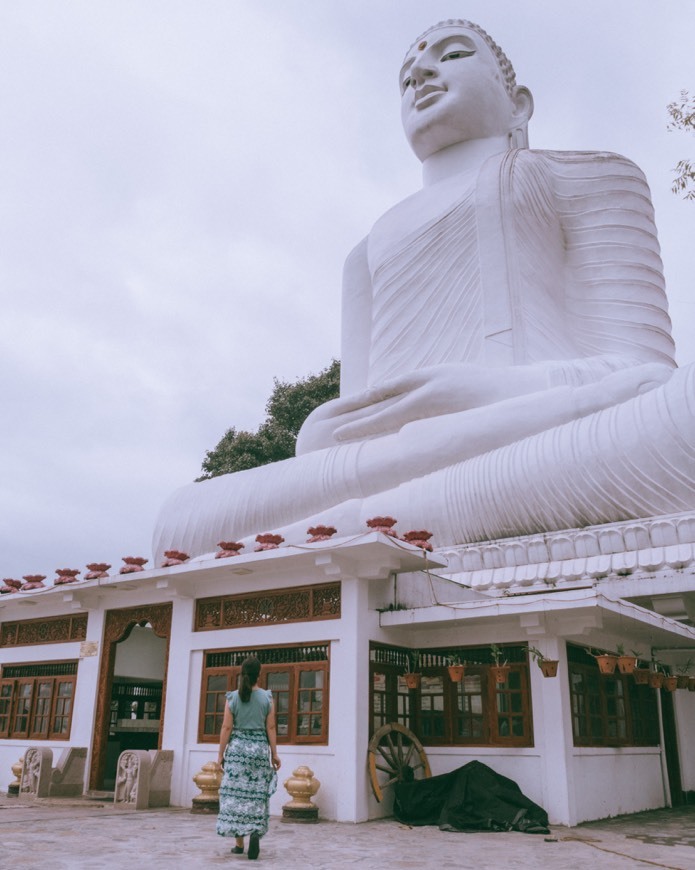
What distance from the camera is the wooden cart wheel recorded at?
6.57 metres

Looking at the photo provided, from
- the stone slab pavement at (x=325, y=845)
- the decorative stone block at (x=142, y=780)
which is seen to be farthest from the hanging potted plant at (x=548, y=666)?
the decorative stone block at (x=142, y=780)

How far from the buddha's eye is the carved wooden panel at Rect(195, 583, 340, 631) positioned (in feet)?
35.5

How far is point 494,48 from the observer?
1501cm

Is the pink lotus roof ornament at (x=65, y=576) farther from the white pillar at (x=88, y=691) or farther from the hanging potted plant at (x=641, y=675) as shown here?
the hanging potted plant at (x=641, y=675)

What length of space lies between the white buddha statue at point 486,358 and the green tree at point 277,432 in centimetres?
763

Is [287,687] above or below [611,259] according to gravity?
below

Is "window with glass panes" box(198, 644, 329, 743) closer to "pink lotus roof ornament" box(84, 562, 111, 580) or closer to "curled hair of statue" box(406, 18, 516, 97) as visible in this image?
"pink lotus roof ornament" box(84, 562, 111, 580)

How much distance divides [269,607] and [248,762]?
2.73 m

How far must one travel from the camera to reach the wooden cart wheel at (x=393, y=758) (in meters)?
6.57

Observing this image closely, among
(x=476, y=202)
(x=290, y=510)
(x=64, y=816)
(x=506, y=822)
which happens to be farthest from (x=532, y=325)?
(x=64, y=816)

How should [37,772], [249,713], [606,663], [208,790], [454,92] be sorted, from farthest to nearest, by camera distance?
[454,92]
[37,772]
[208,790]
[606,663]
[249,713]

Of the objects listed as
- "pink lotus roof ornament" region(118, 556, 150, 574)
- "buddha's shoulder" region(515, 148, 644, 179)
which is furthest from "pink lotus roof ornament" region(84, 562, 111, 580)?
"buddha's shoulder" region(515, 148, 644, 179)

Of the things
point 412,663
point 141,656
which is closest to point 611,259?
point 412,663

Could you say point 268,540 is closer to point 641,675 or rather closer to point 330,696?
point 330,696
